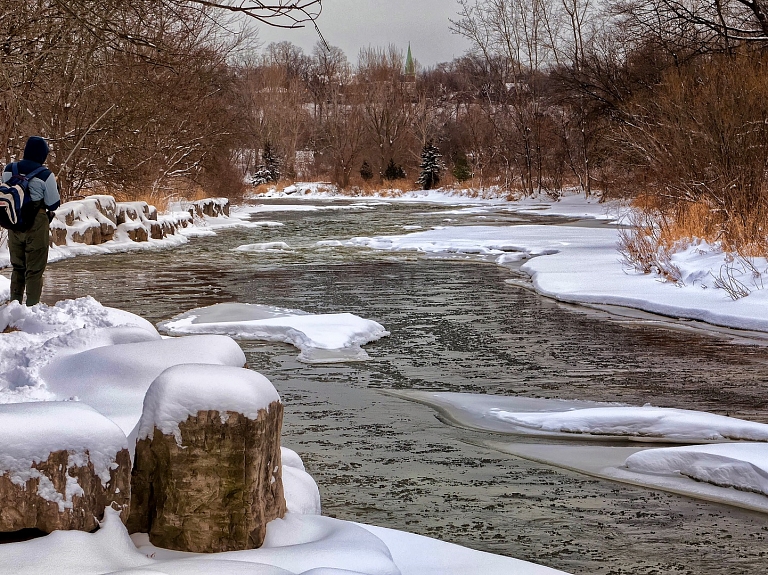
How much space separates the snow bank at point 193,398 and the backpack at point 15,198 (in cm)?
594

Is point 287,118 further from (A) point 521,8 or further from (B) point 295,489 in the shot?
(B) point 295,489

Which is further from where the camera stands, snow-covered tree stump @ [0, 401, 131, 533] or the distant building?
the distant building

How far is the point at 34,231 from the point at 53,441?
647 cm

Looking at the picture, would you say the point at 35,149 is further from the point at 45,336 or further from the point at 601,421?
the point at 601,421

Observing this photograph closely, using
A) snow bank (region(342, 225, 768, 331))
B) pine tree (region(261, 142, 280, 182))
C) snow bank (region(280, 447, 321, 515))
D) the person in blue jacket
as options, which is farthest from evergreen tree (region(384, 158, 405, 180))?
snow bank (region(280, 447, 321, 515))

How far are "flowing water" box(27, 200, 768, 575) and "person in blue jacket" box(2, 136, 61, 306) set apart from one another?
209 cm

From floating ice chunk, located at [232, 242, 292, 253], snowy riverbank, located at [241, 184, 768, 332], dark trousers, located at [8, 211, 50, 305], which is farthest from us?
floating ice chunk, located at [232, 242, 292, 253]

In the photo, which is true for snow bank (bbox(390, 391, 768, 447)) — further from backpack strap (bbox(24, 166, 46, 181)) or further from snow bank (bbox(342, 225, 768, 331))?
snow bank (bbox(342, 225, 768, 331))

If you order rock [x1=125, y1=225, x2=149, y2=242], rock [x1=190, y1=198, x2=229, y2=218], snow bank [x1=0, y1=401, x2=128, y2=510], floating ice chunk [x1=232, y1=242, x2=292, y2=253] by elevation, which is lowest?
floating ice chunk [x1=232, y1=242, x2=292, y2=253]

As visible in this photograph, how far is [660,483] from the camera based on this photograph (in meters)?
5.56

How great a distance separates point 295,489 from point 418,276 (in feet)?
39.3

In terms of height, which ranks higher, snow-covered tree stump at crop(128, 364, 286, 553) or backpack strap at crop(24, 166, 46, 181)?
backpack strap at crop(24, 166, 46, 181)

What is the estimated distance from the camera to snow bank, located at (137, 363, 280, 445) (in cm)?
373

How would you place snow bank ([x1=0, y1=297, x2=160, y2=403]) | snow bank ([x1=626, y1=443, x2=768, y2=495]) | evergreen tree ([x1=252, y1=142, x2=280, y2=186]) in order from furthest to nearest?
evergreen tree ([x1=252, y1=142, x2=280, y2=186]) → snow bank ([x1=0, y1=297, x2=160, y2=403]) → snow bank ([x1=626, y1=443, x2=768, y2=495])
